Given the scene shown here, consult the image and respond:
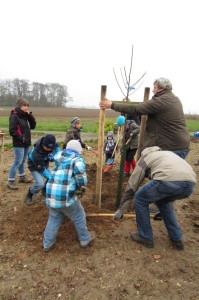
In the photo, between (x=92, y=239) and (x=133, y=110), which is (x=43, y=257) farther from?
(x=133, y=110)

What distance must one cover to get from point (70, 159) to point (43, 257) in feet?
4.59

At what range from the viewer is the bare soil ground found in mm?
2867

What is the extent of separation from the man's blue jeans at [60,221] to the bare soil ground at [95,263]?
166 millimetres

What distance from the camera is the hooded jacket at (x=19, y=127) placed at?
5355mm

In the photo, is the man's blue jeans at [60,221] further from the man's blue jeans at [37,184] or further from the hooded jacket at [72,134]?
the hooded jacket at [72,134]

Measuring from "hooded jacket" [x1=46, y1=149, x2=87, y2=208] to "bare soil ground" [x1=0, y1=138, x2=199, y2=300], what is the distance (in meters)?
0.80

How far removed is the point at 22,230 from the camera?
3957 millimetres

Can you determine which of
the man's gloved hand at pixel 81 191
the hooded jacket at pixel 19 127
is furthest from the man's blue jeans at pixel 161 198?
the hooded jacket at pixel 19 127

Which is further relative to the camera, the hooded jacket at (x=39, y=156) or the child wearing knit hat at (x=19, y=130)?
the child wearing knit hat at (x=19, y=130)

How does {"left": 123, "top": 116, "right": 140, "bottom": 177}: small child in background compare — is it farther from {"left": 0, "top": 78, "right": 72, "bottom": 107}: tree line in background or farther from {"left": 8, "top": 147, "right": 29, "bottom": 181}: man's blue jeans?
{"left": 0, "top": 78, "right": 72, "bottom": 107}: tree line in background

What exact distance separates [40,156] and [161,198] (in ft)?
7.45

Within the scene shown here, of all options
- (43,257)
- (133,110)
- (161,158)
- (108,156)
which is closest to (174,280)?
(161,158)

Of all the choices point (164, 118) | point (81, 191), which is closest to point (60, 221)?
point (81, 191)

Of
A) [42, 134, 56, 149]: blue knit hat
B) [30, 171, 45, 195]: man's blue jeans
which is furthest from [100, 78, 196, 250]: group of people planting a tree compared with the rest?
[30, 171, 45, 195]: man's blue jeans
